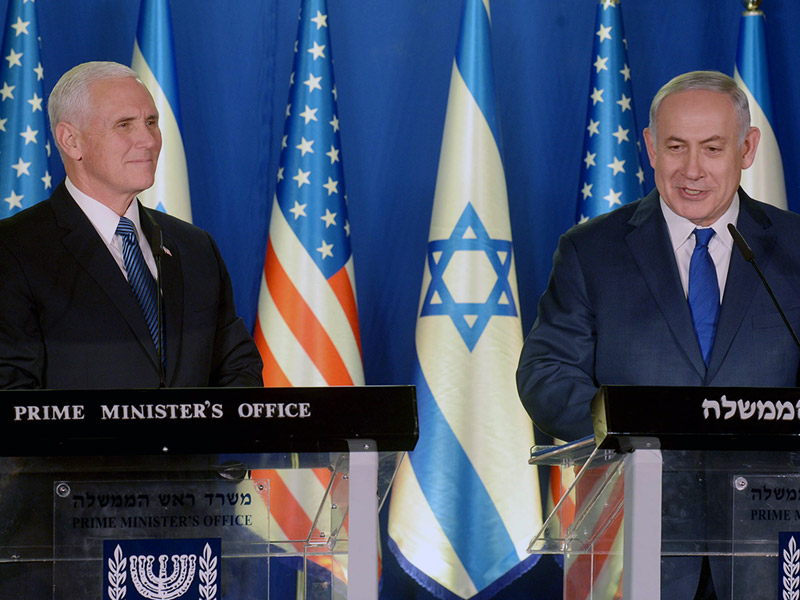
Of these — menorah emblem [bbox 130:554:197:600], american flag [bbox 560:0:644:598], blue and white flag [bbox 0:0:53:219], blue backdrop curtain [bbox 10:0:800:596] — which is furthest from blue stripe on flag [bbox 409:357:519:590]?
menorah emblem [bbox 130:554:197:600]

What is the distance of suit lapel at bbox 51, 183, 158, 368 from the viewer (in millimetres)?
2635

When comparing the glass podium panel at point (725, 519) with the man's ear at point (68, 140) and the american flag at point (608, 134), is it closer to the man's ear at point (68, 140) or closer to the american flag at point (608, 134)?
the man's ear at point (68, 140)

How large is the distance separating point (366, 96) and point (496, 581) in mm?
2017

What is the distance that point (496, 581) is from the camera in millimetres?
3982

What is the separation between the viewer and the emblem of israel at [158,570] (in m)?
1.68

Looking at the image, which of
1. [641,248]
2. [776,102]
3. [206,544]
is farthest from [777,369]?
[776,102]

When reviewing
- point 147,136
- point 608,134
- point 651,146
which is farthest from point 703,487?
point 608,134

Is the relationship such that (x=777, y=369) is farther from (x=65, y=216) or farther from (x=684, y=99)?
(x=65, y=216)

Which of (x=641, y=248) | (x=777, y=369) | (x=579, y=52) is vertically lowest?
(x=777, y=369)

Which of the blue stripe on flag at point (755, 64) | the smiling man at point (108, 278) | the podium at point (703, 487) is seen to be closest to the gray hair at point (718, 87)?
the podium at point (703, 487)

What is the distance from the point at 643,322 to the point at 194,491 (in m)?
1.29

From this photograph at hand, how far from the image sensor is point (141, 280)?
268 centimetres

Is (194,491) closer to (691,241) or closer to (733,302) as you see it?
(733,302)

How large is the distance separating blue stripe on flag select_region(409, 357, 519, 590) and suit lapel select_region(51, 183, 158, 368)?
59.4 inches
